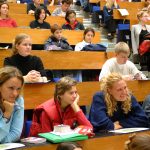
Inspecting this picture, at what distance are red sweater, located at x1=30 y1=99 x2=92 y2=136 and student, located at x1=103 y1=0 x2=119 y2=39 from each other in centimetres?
464

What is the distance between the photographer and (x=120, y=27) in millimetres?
6324

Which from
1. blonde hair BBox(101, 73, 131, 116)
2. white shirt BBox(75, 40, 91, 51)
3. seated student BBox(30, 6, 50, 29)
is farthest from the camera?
seated student BBox(30, 6, 50, 29)

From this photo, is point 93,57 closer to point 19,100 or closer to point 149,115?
point 149,115

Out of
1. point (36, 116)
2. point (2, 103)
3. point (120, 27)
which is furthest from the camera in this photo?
point (120, 27)

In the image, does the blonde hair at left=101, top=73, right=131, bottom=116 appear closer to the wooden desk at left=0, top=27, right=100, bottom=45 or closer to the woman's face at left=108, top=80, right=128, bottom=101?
the woman's face at left=108, top=80, right=128, bottom=101

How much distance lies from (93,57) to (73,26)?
157 centimetres

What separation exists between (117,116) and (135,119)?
5.6 inches

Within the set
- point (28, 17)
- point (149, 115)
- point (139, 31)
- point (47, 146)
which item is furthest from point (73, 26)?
point (47, 146)

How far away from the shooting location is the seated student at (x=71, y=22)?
5816 mm

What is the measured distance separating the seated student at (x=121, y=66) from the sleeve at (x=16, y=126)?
65.2 inches

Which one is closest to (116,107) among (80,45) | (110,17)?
(80,45)

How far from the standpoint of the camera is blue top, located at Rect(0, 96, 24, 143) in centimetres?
215

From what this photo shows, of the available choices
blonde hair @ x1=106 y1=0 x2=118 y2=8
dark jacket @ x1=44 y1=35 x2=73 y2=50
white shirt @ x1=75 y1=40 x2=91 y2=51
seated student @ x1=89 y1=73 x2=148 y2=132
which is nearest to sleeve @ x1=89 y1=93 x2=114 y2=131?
seated student @ x1=89 y1=73 x2=148 y2=132

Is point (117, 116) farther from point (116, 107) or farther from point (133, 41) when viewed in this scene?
point (133, 41)
